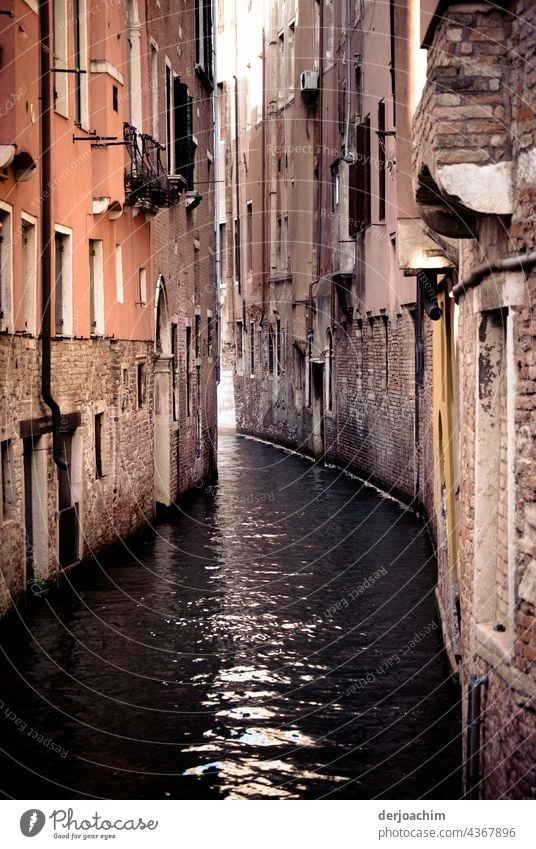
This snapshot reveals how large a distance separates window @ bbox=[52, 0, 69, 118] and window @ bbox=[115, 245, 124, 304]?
3.68 m

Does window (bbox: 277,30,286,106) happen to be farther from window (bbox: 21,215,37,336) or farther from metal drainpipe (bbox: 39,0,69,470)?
window (bbox: 21,215,37,336)

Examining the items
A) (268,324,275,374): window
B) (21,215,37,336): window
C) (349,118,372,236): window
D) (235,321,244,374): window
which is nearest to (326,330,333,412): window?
(349,118,372,236): window

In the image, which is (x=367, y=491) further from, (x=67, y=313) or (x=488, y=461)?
(x=488, y=461)

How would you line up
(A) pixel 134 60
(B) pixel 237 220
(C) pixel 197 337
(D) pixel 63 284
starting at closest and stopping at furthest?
(D) pixel 63 284 < (A) pixel 134 60 < (C) pixel 197 337 < (B) pixel 237 220

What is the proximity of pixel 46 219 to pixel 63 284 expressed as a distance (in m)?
1.41

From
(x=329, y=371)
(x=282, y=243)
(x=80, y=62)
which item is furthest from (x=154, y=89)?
(x=282, y=243)

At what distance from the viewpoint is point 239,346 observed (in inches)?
1859

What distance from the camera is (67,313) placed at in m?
15.7

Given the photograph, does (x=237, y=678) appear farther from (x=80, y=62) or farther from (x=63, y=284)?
(x=80, y=62)

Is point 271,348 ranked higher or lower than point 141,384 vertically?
higher

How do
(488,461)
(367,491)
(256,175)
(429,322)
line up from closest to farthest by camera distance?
(488,461), (429,322), (367,491), (256,175)

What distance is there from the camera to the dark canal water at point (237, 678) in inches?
351

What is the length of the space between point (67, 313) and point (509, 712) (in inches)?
390

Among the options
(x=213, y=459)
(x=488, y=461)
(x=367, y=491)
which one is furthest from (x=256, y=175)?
(x=488, y=461)
